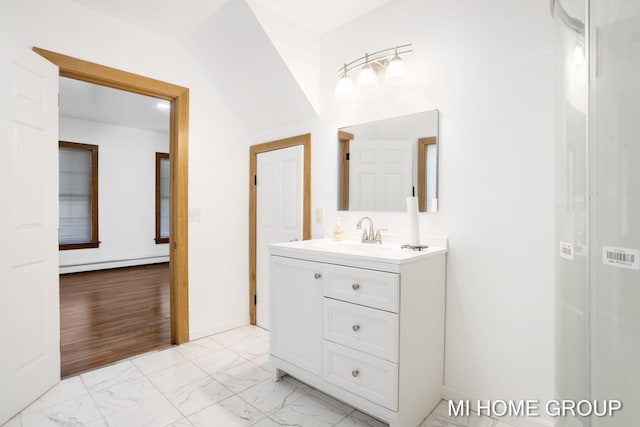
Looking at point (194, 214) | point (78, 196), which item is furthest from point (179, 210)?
point (78, 196)

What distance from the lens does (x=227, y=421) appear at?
169cm

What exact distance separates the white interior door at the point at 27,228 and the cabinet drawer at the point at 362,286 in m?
1.67

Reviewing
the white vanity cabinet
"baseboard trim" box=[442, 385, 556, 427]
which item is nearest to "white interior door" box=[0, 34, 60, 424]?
the white vanity cabinet

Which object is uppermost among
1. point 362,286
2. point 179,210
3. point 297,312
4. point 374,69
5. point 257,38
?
point 257,38

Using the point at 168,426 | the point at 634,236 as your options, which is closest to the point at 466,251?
the point at 634,236

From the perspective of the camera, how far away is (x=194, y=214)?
2.73 metres

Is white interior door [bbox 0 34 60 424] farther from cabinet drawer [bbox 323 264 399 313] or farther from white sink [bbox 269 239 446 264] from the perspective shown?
cabinet drawer [bbox 323 264 399 313]

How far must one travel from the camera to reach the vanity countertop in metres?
1.54

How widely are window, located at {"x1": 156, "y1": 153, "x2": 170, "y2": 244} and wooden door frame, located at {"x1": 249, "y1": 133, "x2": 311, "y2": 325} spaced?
150 inches

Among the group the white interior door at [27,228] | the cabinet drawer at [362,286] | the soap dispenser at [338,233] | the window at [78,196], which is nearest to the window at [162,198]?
the window at [78,196]

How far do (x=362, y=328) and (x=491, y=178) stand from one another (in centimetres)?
105

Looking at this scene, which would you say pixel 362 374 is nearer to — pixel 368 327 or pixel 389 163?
pixel 368 327

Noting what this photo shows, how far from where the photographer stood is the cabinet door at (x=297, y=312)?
1849 millimetres

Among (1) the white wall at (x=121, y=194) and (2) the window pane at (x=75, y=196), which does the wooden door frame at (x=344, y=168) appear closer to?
(1) the white wall at (x=121, y=194)
